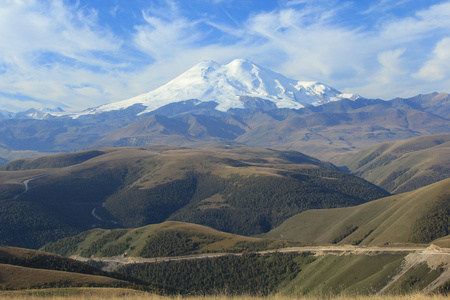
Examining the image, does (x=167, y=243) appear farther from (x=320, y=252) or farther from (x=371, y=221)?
(x=371, y=221)

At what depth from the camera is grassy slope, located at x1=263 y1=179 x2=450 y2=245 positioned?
356 feet

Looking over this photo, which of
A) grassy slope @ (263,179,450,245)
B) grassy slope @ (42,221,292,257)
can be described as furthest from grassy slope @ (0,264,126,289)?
grassy slope @ (263,179,450,245)

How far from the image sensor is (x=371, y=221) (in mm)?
131000

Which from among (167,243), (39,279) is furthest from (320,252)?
(167,243)

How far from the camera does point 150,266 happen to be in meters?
104

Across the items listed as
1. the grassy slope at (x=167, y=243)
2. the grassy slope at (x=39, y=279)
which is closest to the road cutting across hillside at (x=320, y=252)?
the grassy slope at (x=167, y=243)

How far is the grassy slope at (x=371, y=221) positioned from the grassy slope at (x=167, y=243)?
30.4m

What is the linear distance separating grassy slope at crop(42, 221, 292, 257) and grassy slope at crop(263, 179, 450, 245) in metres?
30.4

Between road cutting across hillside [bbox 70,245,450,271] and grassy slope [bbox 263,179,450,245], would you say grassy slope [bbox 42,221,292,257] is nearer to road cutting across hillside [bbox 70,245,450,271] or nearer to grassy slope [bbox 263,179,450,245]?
road cutting across hillside [bbox 70,245,450,271]

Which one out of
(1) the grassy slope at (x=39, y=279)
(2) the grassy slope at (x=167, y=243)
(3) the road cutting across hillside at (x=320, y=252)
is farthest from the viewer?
(2) the grassy slope at (x=167, y=243)

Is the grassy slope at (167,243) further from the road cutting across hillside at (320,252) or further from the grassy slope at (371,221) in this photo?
the grassy slope at (371,221)

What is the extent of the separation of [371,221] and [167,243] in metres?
64.8

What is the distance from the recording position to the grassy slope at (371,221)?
10850 cm

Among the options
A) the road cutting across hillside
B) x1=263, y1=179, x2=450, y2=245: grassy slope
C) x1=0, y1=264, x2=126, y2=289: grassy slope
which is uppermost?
x1=0, y1=264, x2=126, y2=289: grassy slope
